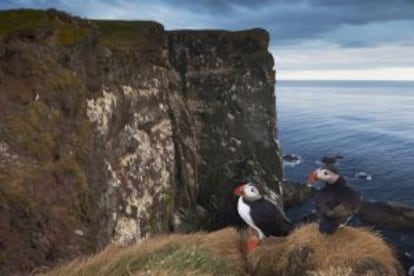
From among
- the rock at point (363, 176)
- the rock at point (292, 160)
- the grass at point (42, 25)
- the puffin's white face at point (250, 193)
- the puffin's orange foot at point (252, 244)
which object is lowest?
the rock at point (292, 160)

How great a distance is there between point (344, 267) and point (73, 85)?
1182cm

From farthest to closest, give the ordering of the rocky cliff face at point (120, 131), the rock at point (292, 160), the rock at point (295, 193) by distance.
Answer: the rock at point (292, 160), the rock at point (295, 193), the rocky cliff face at point (120, 131)

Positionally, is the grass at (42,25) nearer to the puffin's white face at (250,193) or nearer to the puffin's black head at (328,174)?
the puffin's white face at (250,193)

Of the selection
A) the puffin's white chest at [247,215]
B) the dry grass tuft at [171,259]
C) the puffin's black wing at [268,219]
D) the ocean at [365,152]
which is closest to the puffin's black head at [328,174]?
the puffin's black wing at [268,219]

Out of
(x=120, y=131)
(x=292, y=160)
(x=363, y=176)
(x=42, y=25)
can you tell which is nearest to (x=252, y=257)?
(x=42, y=25)

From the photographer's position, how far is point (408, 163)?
68.7 metres

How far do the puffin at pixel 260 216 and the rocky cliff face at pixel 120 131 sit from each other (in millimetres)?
4591

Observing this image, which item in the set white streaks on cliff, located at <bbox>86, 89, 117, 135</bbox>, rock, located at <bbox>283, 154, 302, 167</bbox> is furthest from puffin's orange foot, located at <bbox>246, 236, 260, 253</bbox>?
rock, located at <bbox>283, 154, 302, 167</bbox>

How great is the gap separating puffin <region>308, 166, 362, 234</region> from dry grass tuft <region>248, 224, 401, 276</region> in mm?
377

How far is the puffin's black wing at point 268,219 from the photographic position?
1262 cm

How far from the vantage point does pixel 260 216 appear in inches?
498

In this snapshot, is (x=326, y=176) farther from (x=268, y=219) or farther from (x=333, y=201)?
(x=268, y=219)

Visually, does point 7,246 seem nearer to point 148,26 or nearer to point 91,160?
point 91,160

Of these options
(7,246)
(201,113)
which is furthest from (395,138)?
(7,246)
